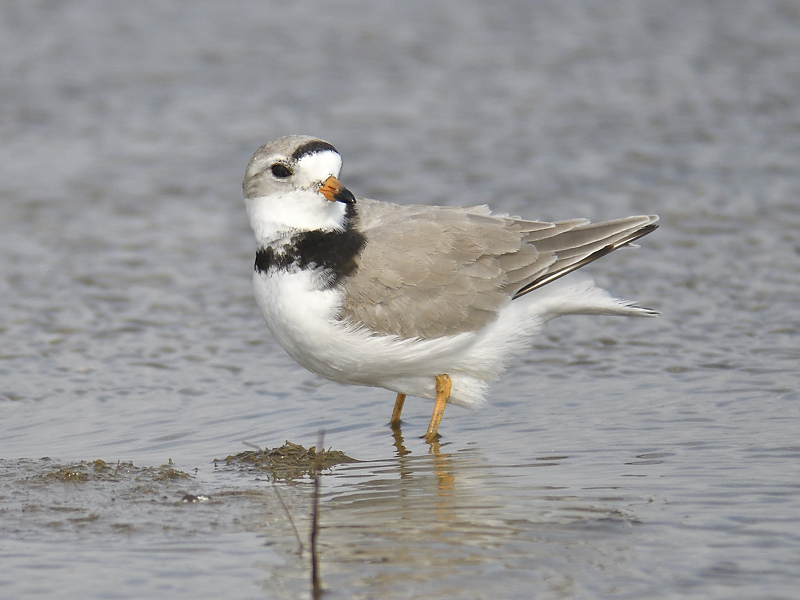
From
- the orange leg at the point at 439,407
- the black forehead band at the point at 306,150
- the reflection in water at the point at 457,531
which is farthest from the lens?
the orange leg at the point at 439,407

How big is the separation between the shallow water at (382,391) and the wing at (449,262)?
2.46ft

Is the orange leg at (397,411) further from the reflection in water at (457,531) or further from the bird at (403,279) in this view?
the reflection in water at (457,531)

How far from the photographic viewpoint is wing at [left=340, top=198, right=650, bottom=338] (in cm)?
A: 627

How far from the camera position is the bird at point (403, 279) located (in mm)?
6141

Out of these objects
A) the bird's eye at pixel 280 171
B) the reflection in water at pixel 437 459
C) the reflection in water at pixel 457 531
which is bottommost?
the reflection in water at pixel 457 531

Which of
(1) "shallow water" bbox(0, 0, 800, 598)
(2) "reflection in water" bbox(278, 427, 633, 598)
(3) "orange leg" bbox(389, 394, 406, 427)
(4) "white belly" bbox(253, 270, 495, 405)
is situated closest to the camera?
(2) "reflection in water" bbox(278, 427, 633, 598)

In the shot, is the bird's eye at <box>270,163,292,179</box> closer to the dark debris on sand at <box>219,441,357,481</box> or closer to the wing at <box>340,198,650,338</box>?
the wing at <box>340,198,650,338</box>

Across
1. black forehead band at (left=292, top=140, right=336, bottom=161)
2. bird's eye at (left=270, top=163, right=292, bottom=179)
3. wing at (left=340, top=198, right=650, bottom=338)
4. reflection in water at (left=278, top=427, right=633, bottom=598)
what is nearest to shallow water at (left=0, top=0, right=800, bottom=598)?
reflection in water at (left=278, top=427, right=633, bottom=598)

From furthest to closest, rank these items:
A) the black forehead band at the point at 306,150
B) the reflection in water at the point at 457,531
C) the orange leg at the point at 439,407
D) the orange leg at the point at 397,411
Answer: the orange leg at the point at 397,411
the orange leg at the point at 439,407
the black forehead band at the point at 306,150
the reflection in water at the point at 457,531

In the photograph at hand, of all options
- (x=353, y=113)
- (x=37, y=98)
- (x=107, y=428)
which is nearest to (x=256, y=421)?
(x=107, y=428)

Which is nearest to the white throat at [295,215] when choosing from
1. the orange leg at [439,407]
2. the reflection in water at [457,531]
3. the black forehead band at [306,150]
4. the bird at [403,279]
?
the bird at [403,279]

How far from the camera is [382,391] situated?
7.56 meters

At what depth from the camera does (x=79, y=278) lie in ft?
29.9

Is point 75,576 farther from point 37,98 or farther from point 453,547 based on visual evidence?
point 37,98
